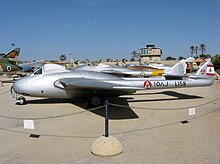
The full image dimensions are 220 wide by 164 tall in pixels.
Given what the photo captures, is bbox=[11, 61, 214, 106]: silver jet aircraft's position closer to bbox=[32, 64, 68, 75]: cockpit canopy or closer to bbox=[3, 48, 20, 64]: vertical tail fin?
bbox=[32, 64, 68, 75]: cockpit canopy

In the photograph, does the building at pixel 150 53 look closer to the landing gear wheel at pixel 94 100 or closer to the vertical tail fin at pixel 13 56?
the vertical tail fin at pixel 13 56

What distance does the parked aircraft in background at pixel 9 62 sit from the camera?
24.8 metres

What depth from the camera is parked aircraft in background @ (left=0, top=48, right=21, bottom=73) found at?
24794mm

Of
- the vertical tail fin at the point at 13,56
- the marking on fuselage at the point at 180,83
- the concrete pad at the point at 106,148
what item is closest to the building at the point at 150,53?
the vertical tail fin at the point at 13,56

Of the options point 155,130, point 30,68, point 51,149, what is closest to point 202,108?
point 155,130

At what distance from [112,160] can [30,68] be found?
34660 mm

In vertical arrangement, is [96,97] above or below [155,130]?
above

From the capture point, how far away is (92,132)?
222 inches

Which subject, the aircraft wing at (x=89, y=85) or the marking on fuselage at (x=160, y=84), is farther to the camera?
the marking on fuselage at (x=160, y=84)

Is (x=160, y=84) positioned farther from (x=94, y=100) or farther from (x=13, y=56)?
(x=13, y=56)

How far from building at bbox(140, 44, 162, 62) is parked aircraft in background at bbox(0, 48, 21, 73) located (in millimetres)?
71239

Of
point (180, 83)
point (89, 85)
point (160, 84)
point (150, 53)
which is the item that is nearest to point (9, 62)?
point (89, 85)

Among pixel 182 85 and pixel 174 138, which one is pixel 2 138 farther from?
pixel 182 85

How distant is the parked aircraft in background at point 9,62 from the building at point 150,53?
71.2 meters
